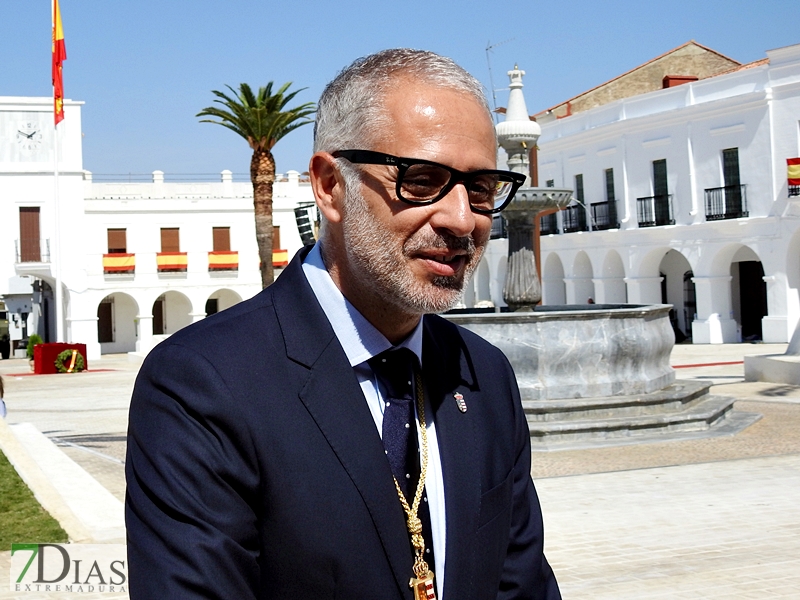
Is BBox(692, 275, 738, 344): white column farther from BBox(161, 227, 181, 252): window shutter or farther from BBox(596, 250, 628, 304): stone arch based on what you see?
BBox(161, 227, 181, 252): window shutter

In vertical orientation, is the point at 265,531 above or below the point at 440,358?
below

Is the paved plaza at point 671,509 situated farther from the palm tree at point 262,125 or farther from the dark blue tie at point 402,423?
→ the palm tree at point 262,125

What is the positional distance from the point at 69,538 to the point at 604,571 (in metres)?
3.47

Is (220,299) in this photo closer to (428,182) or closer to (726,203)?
(726,203)

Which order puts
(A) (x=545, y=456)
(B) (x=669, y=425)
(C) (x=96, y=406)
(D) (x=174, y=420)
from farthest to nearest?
1. (C) (x=96, y=406)
2. (B) (x=669, y=425)
3. (A) (x=545, y=456)
4. (D) (x=174, y=420)

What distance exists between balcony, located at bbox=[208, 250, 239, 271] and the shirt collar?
44.1 metres

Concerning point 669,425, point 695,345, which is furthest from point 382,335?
point 695,345

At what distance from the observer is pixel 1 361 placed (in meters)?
41.2

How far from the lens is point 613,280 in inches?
1435

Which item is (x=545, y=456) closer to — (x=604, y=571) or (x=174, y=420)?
(x=604, y=571)

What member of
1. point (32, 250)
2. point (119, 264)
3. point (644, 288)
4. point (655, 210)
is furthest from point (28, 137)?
point (644, 288)

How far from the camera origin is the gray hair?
185 centimetres

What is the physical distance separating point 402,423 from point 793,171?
29491 millimetres

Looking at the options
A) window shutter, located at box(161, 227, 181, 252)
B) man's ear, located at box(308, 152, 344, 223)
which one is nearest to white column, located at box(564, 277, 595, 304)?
window shutter, located at box(161, 227, 181, 252)
